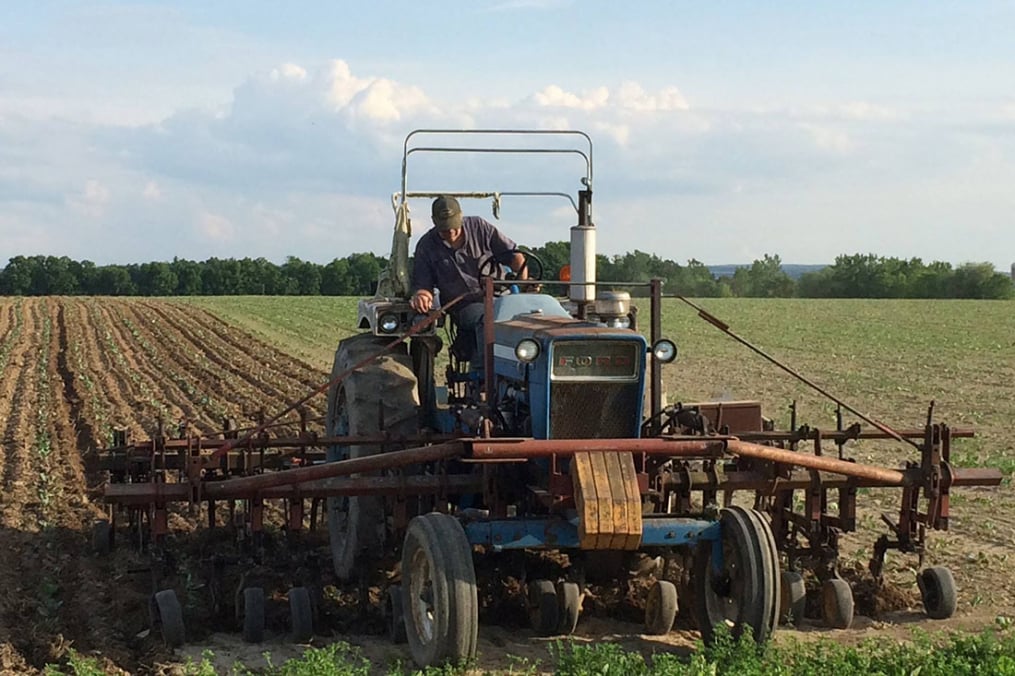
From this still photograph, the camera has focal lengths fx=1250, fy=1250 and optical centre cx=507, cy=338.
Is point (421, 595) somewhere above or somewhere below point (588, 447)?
below

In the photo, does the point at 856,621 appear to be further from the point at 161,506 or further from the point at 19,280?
the point at 19,280

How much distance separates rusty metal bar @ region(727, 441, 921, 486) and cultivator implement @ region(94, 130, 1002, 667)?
0.04 ft

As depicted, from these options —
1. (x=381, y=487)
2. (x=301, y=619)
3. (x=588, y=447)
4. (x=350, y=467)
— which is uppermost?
(x=588, y=447)

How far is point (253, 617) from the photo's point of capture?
6426mm

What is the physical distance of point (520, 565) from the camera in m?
7.22

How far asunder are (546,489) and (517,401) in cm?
66

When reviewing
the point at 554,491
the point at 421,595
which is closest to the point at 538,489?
the point at 554,491

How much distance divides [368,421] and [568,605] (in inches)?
81.2

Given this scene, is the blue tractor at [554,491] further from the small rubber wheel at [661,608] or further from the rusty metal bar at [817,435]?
the rusty metal bar at [817,435]

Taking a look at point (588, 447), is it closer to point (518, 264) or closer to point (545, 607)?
point (545, 607)

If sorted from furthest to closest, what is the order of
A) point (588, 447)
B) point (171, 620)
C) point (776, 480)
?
point (776, 480), point (171, 620), point (588, 447)

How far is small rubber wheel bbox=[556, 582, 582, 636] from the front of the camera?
6.34 metres

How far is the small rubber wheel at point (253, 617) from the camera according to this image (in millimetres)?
6426

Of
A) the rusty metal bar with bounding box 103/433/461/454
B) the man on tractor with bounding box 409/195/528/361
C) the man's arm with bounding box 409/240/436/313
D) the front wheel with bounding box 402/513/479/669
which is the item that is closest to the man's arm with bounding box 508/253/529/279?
the man on tractor with bounding box 409/195/528/361
